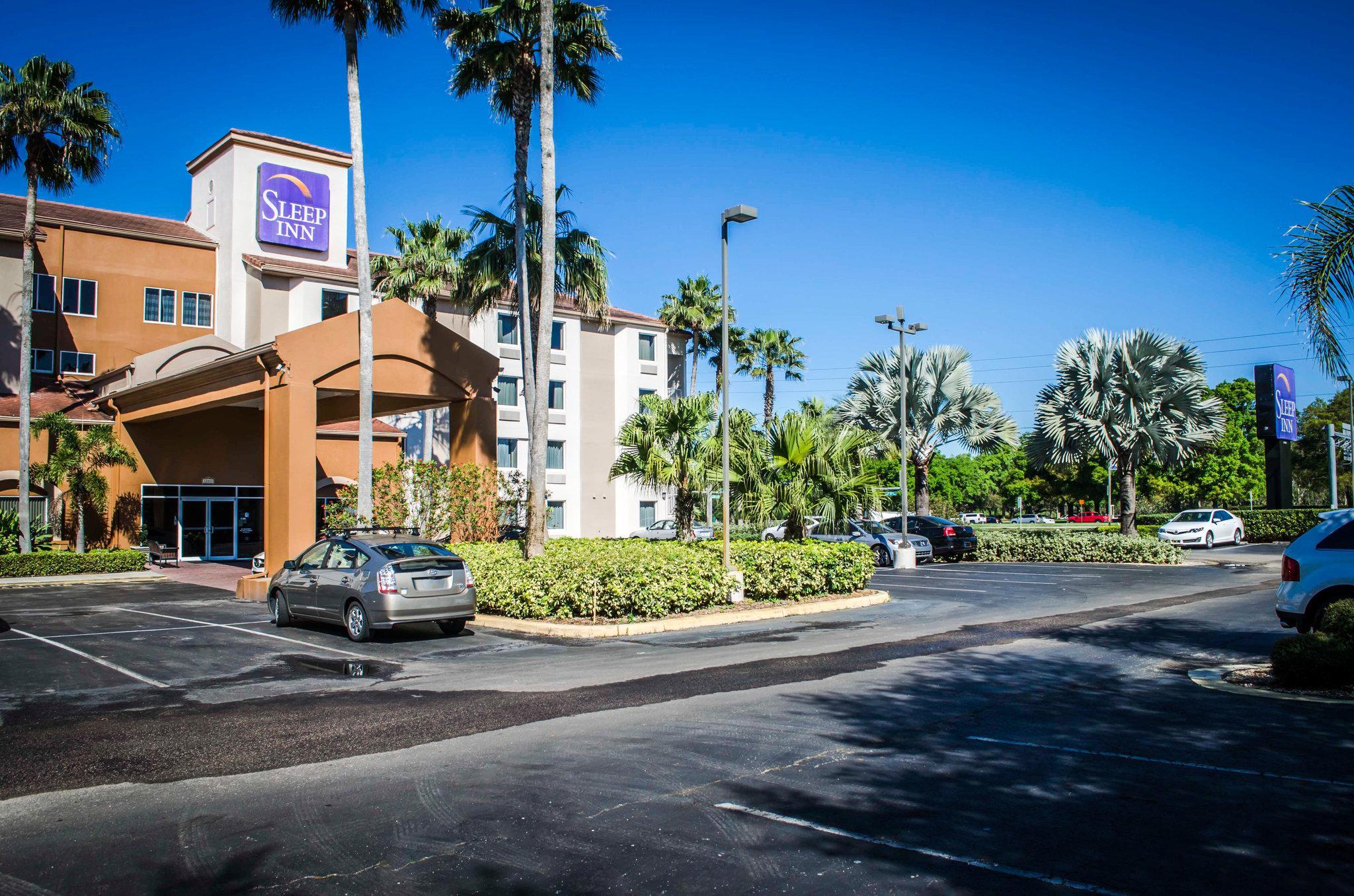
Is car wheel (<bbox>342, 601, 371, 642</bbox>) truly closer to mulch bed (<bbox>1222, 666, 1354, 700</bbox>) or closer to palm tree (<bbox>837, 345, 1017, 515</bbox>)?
mulch bed (<bbox>1222, 666, 1354, 700</bbox>)

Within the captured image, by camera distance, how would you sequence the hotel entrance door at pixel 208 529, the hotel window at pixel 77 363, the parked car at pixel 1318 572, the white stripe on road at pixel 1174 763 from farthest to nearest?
the hotel window at pixel 77 363 → the hotel entrance door at pixel 208 529 → the parked car at pixel 1318 572 → the white stripe on road at pixel 1174 763

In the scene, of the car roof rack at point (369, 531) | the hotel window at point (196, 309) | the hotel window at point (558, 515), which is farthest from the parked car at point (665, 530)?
the car roof rack at point (369, 531)

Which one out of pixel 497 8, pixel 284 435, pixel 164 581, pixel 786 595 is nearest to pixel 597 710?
pixel 786 595

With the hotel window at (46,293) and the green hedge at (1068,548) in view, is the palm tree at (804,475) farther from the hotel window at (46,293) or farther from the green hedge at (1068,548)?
the hotel window at (46,293)

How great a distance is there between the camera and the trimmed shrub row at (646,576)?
1451 centimetres

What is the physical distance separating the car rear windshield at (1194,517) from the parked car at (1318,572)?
95.8 ft

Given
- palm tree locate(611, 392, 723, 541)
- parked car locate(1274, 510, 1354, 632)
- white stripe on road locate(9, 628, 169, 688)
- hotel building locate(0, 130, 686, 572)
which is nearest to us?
parked car locate(1274, 510, 1354, 632)

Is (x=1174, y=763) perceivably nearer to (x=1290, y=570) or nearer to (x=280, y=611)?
(x=1290, y=570)

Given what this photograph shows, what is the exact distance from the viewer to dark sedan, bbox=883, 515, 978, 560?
3066cm

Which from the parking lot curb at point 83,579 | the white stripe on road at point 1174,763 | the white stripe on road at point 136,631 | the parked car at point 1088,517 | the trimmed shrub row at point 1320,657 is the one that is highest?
the trimmed shrub row at point 1320,657

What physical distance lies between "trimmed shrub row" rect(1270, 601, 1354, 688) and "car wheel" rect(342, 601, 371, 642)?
10903 millimetres

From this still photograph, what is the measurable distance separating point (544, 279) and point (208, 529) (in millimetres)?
20228

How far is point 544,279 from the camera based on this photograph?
1786cm

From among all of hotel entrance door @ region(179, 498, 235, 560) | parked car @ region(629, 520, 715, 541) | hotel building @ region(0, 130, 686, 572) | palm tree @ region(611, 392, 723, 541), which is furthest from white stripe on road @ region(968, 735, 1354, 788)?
parked car @ region(629, 520, 715, 541)
